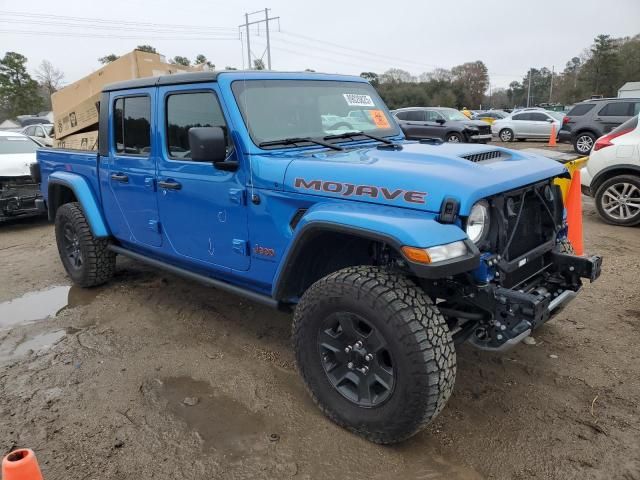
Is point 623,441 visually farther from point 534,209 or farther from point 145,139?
point 145,139

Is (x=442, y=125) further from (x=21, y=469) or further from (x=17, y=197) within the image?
(x=21, y=469)

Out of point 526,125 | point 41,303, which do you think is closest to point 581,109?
point 526,125

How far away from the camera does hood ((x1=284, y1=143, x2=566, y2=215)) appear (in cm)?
244

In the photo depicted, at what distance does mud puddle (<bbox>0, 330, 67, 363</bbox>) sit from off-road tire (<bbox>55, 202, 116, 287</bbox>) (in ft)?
2.80

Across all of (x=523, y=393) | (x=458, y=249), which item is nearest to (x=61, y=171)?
(x=458, y=249)

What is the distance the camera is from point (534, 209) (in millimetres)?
3041

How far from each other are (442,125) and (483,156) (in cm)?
1540

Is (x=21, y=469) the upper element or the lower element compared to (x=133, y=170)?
lower

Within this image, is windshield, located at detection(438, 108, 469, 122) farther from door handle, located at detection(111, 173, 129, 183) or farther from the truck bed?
door handle, located at detection(111, 173, 129, 183)

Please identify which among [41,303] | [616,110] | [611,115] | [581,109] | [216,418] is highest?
[581,109]

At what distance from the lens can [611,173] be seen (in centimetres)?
678

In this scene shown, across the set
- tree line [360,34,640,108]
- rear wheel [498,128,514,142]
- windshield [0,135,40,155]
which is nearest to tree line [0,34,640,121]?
tree line [360,34,640,108]

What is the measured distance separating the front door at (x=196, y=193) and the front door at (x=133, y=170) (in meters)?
0.16

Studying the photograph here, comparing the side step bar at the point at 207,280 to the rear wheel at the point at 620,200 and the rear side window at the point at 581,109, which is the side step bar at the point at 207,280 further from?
the rear side window at the point at 581,109
